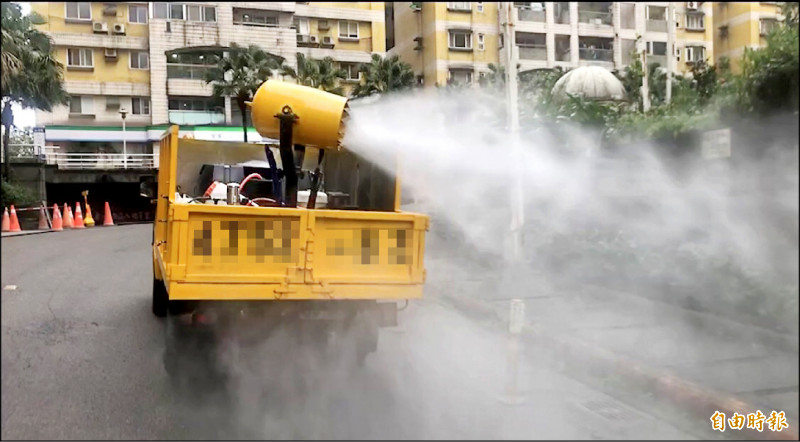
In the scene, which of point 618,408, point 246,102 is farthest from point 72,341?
point 618,408

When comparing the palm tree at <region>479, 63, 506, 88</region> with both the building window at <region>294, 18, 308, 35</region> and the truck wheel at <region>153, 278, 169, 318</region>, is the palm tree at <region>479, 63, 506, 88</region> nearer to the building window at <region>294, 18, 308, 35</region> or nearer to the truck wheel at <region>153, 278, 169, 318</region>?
the building window at <region>294, 18, 308, 35</region>

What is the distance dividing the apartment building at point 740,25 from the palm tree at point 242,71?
2317mm

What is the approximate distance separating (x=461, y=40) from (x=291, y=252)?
Result: 154cm

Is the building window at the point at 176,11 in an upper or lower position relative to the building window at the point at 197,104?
upper

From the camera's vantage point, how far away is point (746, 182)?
3412 mm

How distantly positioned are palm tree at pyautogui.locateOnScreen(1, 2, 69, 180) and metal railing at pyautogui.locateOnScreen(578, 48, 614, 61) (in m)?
2.82

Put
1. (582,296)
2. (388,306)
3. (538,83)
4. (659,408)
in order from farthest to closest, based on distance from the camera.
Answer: (582,296)
(538,83)
(388,306)
(659,408)

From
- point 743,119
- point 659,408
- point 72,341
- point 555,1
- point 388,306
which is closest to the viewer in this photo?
point 743,119

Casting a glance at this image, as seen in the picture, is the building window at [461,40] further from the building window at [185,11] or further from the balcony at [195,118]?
the balcony at [195,118]

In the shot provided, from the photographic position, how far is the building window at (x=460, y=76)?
167 inches

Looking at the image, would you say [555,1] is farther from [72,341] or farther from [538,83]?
[72,341]

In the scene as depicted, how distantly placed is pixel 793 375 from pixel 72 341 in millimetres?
4565

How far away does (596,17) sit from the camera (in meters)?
3.87

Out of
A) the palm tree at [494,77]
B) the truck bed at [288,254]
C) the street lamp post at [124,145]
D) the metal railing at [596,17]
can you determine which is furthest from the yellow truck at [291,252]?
the metal railing at [596,17]
